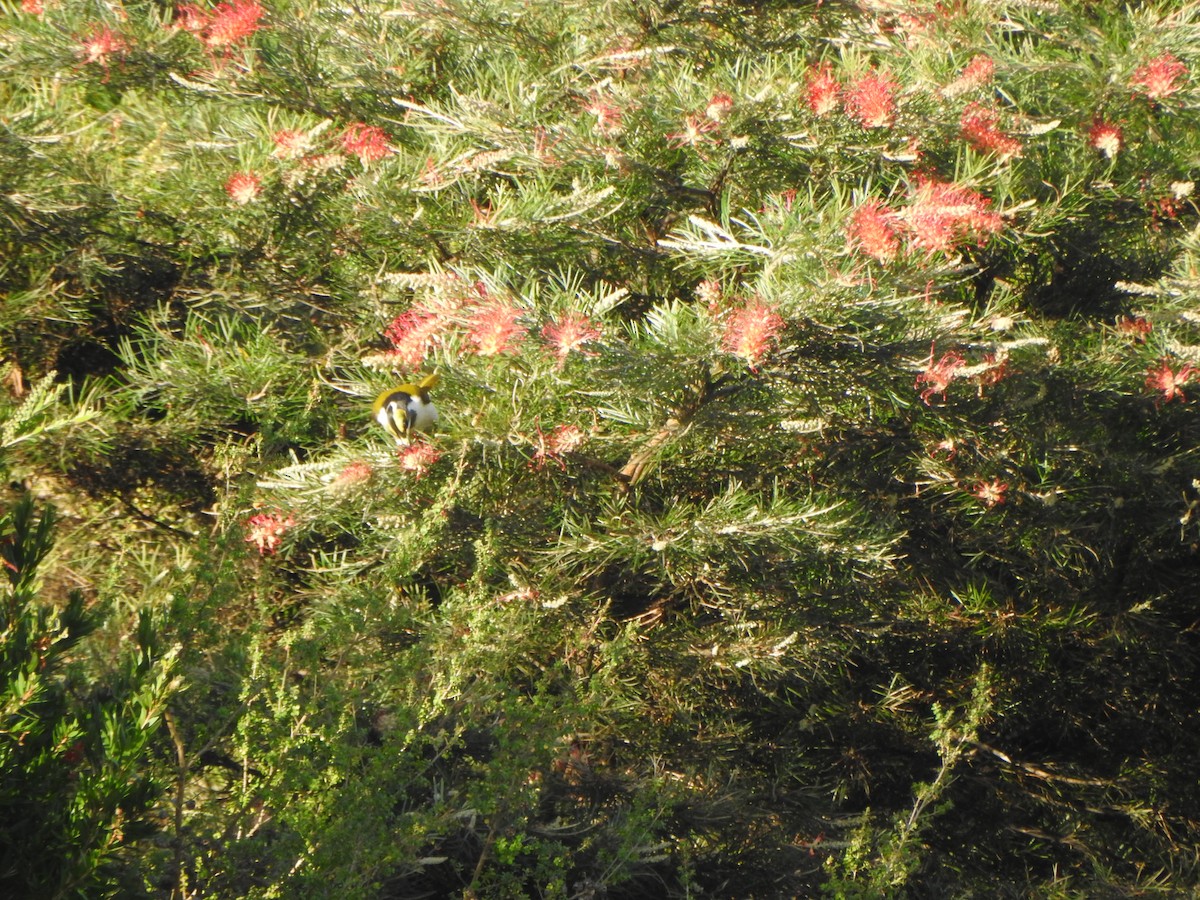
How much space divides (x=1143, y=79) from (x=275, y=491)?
326 cm

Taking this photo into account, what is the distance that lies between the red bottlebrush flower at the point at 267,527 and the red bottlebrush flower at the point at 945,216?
6.79 feet

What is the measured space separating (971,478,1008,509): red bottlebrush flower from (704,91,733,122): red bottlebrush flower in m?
1.50

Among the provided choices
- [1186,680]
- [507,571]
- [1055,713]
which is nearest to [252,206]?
[507,571]

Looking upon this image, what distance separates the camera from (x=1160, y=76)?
13.5ft

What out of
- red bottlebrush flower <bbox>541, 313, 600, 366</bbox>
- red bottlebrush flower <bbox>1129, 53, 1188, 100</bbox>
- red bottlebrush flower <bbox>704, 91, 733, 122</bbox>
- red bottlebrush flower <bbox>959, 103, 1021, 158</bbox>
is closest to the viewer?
red bottlebrush flower <bbox>541, 313, 600, 366</bbox>

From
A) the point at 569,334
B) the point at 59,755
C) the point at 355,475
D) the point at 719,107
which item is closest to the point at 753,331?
the point at 569,334

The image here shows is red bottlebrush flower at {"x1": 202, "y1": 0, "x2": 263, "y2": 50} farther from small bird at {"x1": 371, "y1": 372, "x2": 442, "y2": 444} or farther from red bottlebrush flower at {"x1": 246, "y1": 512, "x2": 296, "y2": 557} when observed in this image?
red bottlebrush flower at {"x1": 246, "y1": 512, "x2": 296, "y2": 557}

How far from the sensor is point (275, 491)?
3824mm

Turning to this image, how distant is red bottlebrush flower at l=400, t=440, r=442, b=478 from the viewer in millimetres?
3473

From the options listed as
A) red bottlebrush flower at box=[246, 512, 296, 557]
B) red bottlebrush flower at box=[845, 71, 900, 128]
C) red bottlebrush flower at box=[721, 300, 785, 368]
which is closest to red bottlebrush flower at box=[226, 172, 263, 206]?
red bottlebrush flower at box=[246, 512, 296, 557]

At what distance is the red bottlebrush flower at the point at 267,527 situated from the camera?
12.2 feet

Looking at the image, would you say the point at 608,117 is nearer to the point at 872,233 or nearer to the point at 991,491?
the point at 872,233

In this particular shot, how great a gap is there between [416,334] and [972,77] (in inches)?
79.7

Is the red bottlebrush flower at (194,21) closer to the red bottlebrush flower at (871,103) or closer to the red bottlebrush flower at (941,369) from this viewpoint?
the red bottlebrush flower at (871,103)
